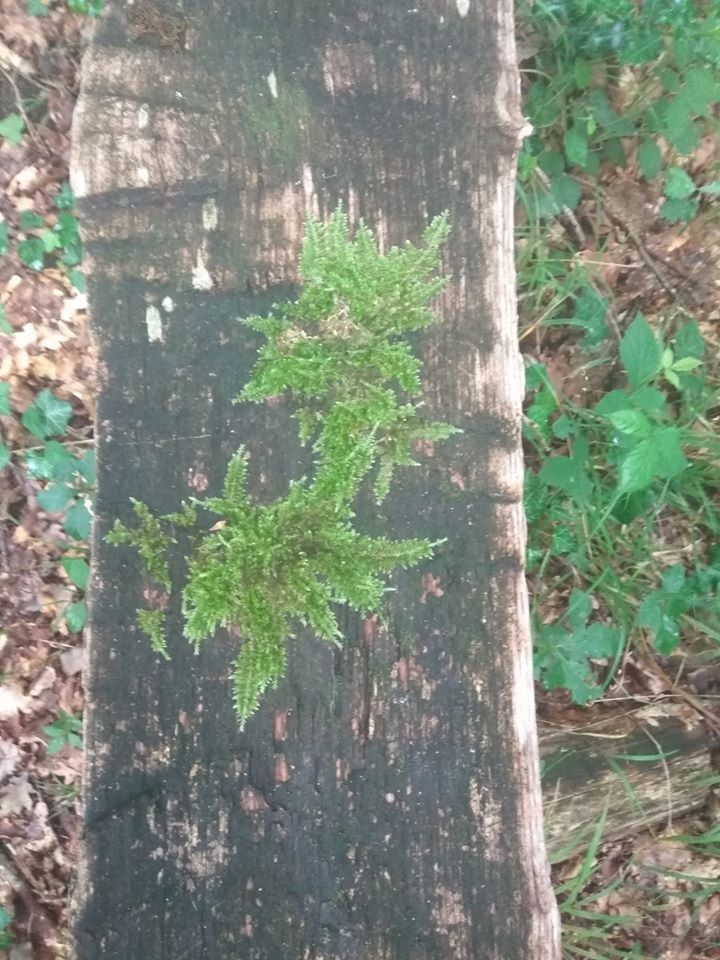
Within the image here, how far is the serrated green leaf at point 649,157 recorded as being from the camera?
2328mm

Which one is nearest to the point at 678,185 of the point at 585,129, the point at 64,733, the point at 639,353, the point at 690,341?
the point at 585,129

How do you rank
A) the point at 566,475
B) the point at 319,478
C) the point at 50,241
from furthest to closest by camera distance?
the point at 50,241
the point at 566,475
the point at 319,478

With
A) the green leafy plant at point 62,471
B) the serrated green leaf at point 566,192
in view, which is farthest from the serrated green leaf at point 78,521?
the serrated green leaf at point 566,192

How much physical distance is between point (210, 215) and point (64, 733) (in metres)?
1.81

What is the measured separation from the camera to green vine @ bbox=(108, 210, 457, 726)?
1501 millimetres

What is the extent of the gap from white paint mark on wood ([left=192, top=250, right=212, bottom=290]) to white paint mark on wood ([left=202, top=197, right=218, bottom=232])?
0.21 feet

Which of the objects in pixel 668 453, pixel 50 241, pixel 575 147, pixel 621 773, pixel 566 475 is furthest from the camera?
pixel 50 241

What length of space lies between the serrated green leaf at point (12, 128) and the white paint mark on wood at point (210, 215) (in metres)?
1.44

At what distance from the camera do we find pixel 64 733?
2.43m

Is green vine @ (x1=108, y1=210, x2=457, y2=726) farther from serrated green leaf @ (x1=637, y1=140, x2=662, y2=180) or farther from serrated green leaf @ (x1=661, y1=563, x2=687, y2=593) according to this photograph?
serrated green leaf @ (x1=637, y1=140, x2=662, y2=180)

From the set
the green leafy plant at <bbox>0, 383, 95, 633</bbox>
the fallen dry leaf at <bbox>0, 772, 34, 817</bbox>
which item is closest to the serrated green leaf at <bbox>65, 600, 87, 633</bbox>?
the green leafy plant at <bbox>0, 383, 95, 633</bbox>

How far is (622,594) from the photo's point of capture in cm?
232

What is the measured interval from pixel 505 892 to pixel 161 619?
0.91 m

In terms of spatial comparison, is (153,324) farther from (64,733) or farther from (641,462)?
(64,733)
